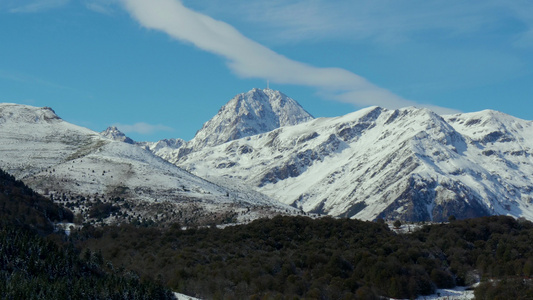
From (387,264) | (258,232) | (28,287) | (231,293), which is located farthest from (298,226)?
(28,287)

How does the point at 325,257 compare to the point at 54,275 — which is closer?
the point at 54,275

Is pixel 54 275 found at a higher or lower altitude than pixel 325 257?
lower

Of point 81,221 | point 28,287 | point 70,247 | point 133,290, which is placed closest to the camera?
point 28,287

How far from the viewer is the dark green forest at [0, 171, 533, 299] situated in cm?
10481

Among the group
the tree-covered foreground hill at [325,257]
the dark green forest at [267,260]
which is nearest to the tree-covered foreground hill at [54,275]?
the dark green forest at [267,260]

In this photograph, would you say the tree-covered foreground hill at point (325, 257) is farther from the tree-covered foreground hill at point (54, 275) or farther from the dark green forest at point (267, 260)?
the tree-covered foreground hill at point (54, 275)

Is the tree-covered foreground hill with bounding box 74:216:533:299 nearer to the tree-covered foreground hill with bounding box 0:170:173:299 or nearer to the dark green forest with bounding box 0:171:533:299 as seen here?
the dark green forest with bounding box 0:171:533:299

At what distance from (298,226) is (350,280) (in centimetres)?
4920

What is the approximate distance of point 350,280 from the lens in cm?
11288

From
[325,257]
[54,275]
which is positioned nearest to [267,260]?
[325,257]

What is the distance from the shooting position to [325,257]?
12588cm

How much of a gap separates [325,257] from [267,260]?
11151mm

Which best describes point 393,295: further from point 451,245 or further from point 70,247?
point 70,247

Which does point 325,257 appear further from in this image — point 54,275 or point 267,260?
point 54,275
